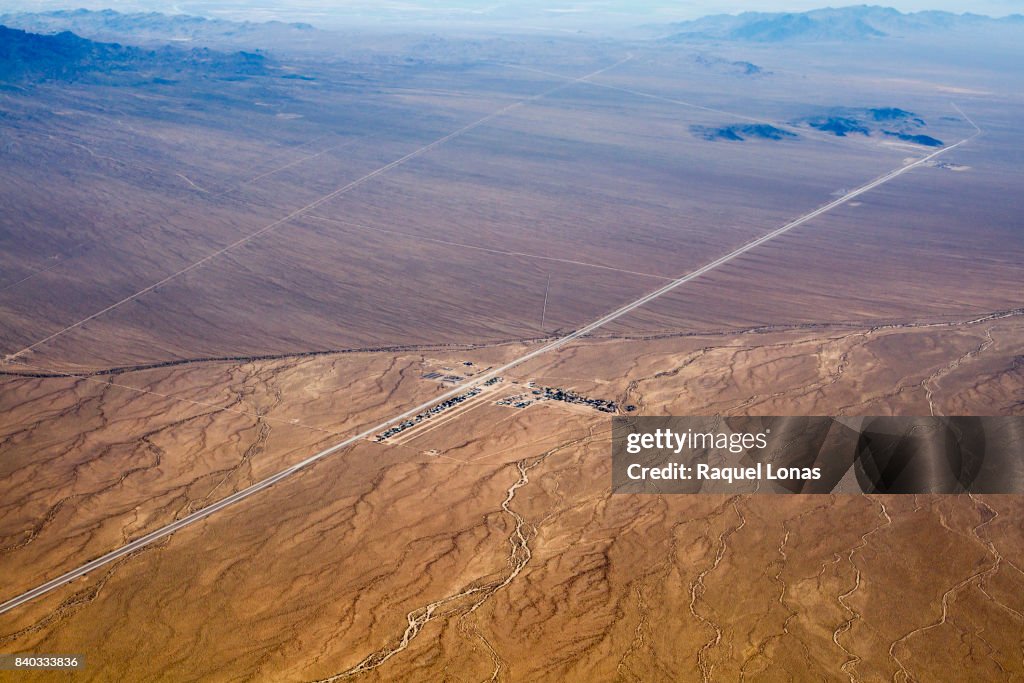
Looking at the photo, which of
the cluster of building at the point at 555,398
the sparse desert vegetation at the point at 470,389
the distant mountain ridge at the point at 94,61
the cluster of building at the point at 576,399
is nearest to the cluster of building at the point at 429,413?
the sparse desert vegetation at the point at 470,389

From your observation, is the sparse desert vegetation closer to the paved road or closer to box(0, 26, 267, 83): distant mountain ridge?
the paved road

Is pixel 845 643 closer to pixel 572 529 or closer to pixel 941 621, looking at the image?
pixel 941 621

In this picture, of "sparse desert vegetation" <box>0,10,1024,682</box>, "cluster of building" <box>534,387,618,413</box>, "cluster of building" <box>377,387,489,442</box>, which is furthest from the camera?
"cluster of building" <box>534,387,618,413</box>

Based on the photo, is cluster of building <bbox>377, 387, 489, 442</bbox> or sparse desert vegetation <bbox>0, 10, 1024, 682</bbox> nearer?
sparse desert vegetation <bbox>0, 10, 1024, 682</bbox>

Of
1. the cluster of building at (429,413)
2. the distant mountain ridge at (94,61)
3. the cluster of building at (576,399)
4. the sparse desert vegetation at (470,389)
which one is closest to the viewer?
the sparse desert vegetation at (470,389)

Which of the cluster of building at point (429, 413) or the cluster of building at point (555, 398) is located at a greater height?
the cluster of building at point (555, 398)

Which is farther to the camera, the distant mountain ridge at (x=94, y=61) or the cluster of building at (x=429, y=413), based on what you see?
the distant mountain ridge at (x=94, y=61)

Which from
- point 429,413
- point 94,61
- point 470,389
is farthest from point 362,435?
point 94,61

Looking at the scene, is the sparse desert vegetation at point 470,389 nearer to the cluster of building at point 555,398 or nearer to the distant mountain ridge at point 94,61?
the cluster of building at point 555,398

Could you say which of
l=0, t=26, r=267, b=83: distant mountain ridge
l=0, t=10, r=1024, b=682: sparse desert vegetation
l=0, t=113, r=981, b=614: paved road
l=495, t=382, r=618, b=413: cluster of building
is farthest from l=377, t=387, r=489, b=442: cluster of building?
l=0, t=26, r=267, b=83: distant mountain ridge

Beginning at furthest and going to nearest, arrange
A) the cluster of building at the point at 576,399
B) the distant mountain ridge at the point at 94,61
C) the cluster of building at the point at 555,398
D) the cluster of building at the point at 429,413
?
the distant mountain ridge at the point at 94,61
the cluster of building at the point at 555,398
the cluster of building at the point at 576,399
the cluster of building at the point at 429,413
